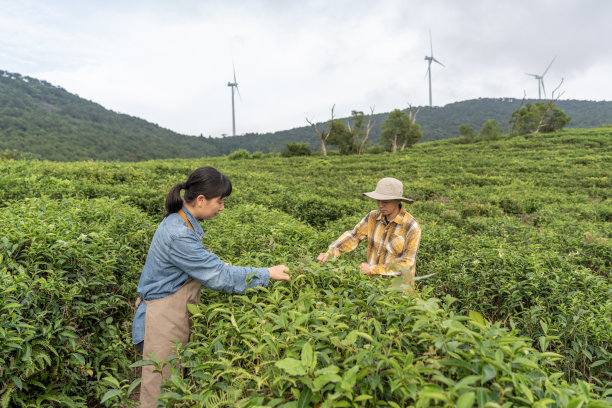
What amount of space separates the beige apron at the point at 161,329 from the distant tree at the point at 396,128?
45718 mm

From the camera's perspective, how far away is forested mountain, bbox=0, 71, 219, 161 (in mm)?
54438

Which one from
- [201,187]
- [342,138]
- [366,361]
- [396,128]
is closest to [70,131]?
[342,138]

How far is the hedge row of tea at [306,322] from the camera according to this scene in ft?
4.05

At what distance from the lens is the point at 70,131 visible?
212 ft

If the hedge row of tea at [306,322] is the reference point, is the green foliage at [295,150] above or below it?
above

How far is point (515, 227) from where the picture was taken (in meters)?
7.41

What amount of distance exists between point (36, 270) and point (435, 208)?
10426 millimetres

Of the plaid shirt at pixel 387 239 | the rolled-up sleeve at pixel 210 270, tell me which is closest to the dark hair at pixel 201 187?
the rolled-up sleeve at pixel 210 270

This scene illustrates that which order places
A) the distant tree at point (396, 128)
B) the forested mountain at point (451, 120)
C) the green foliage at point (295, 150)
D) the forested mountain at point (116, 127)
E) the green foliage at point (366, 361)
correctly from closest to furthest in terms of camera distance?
the green foliage at point (366, 361), the green foliage at point (295, 150), the distant tree at point (396, 128), the forested mountain at point (116, 127), the forested mountain at point (451, 120)

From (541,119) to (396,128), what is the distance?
1974 cm

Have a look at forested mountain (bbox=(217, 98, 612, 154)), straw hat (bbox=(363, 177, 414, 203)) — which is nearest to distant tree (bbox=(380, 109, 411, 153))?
forested mountain (bbox=(217, 98, 612, 154))

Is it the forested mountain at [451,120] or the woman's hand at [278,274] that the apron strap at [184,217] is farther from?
the forested mountain at [451,120]

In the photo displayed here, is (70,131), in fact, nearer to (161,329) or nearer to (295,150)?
(295,150)

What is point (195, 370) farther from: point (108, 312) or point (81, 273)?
point (108, 312)
